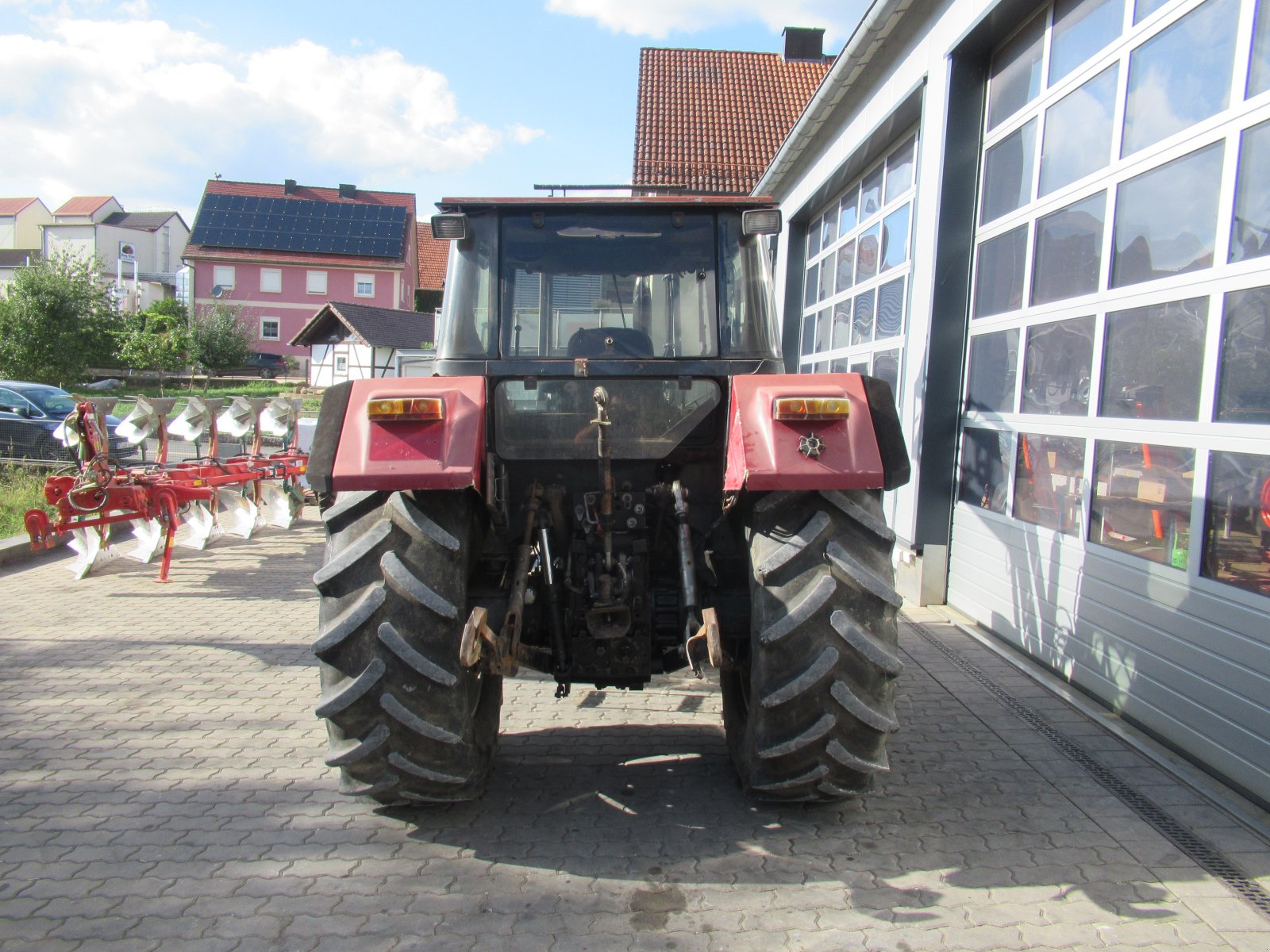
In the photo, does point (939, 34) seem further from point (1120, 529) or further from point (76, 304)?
point (76, 304)

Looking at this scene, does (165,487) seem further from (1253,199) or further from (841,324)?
(1253,199)

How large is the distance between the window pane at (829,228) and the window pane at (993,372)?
4141mm

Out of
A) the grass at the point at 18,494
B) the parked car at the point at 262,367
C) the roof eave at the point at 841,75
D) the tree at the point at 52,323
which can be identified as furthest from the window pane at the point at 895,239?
the parked car at the point at 262,367

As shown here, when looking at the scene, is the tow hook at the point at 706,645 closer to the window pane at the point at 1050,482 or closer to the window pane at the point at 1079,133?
the window pane at the point at 1050,482

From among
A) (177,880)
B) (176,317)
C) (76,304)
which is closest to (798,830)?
(177,880)

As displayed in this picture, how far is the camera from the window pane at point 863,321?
8.60 m

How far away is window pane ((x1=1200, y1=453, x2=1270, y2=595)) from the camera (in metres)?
3.57

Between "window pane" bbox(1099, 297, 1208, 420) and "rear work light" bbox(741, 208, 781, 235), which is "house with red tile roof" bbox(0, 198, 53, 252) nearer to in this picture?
"rear work light" bbox(741, 208, 781, 235)

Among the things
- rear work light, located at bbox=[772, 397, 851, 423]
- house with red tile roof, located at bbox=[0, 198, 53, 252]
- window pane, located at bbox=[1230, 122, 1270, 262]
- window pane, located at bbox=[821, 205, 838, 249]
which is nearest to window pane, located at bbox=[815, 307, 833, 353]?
window pane, located at bbox=[821, 205, 838, 249]

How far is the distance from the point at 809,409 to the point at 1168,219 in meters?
2.49

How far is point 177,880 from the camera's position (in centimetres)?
287

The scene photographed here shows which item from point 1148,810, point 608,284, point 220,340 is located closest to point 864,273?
point 608,284

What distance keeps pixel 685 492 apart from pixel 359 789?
149 cm

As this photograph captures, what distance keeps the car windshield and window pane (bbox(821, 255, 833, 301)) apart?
12909 mm
